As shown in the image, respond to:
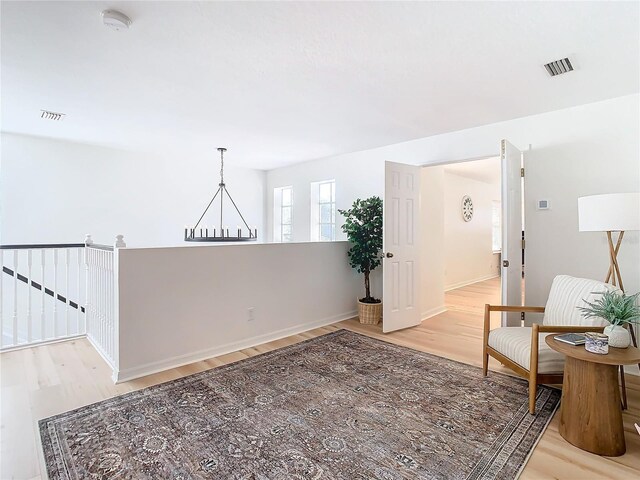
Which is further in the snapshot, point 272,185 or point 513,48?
point 272,185

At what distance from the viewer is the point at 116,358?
276 centimetres

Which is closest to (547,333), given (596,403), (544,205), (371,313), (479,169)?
(596,403)

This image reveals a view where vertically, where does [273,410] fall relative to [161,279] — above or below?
below

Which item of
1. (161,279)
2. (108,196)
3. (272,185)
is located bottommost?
(161,279)

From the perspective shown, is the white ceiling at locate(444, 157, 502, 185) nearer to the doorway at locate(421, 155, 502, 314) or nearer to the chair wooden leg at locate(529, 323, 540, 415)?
the doorway at locate(421, 155, 502, 314)

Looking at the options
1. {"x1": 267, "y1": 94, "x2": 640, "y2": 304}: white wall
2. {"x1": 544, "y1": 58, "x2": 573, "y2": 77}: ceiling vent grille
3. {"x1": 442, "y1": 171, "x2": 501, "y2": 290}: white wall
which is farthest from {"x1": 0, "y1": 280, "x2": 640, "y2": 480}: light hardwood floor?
{"x1": 544, "y1": 58, "x2": 573, "y2": 77}: ceiling vent grille

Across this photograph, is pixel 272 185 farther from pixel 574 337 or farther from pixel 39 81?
pixel 574 337

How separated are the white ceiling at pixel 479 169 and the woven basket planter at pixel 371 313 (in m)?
2.93

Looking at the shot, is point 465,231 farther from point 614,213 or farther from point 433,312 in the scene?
point 614,213

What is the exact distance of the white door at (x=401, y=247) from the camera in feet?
13.1

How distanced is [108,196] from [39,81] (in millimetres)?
2597

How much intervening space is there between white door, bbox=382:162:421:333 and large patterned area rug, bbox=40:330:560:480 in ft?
3.67

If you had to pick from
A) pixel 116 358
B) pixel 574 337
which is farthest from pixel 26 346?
Answer: pixel 574 337

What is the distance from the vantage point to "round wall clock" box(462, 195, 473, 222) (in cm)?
739
